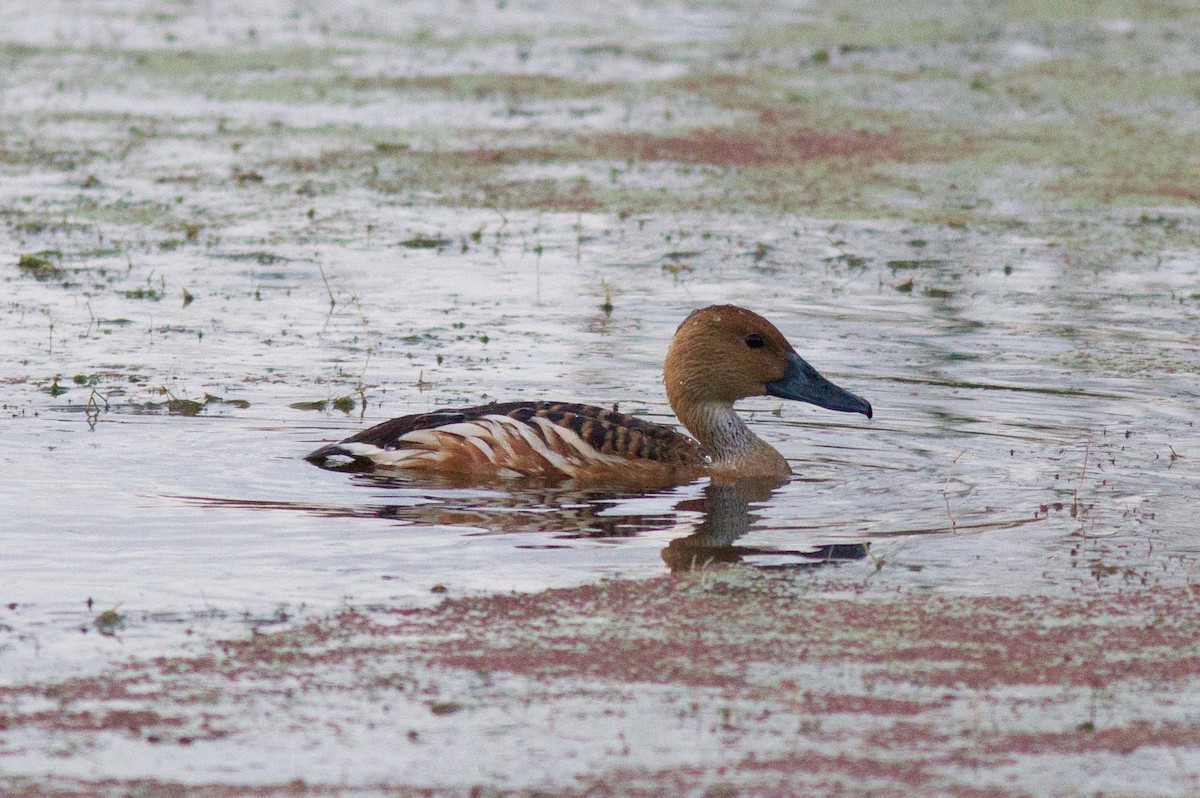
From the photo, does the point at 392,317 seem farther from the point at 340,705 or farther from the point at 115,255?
the point at 340,705

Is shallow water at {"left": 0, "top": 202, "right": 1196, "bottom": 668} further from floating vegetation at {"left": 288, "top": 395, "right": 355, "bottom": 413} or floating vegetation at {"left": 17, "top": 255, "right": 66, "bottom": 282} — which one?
floating vegetation at {"left": 17, "top": 255, "right": 66, "bottom": 282}

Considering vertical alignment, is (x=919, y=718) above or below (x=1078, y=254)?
below

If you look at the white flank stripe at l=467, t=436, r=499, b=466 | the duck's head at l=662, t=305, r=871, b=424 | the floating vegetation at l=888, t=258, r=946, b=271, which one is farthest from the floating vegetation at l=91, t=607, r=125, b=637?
the floating vegetation at l=888, t=258, r=946, b=271

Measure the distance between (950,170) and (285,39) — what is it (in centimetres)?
990

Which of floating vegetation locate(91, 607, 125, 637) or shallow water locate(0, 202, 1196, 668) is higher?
shallow water locate(0, 202, 1196, 668)

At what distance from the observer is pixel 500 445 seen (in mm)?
8883

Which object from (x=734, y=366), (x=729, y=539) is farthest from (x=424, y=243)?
(x=729, y=539)

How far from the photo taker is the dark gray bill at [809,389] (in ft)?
31.2

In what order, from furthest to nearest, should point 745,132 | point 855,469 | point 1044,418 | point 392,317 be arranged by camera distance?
point 745,132 → point 392,317 → point 1044,418 → point 855,469

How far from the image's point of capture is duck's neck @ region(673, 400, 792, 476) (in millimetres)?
9227

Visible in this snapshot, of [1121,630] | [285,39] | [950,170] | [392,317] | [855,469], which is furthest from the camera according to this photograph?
[285,39]

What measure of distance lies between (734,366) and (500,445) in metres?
1.31

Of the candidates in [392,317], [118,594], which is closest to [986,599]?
[118,594]

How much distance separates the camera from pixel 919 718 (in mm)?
5664
